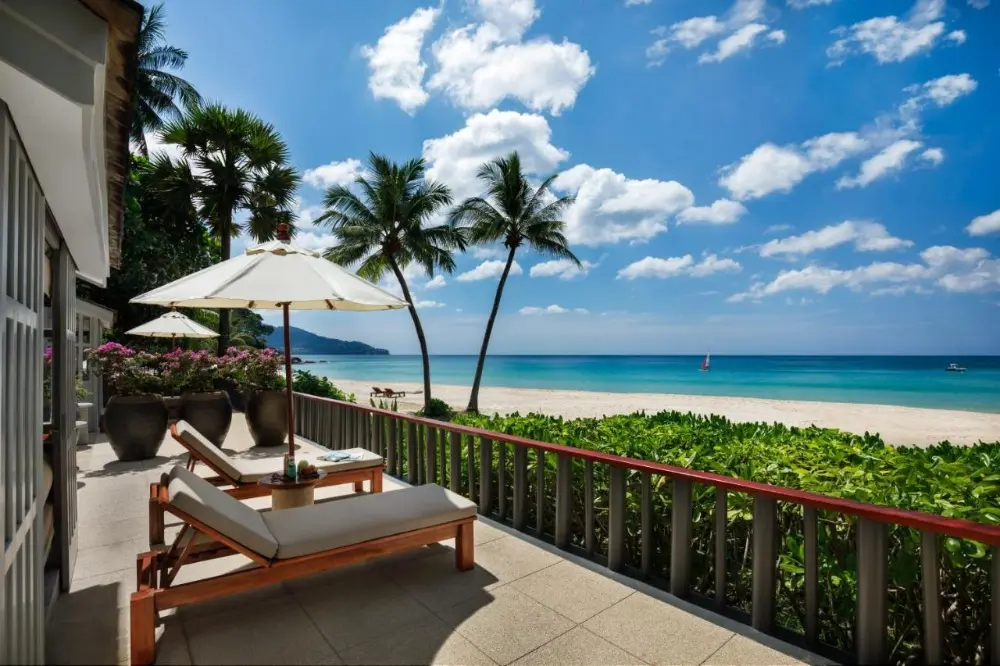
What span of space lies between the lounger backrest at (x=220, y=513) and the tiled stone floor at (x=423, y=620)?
0.43 meters

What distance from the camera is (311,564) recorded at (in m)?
2.60

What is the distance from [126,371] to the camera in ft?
22.1

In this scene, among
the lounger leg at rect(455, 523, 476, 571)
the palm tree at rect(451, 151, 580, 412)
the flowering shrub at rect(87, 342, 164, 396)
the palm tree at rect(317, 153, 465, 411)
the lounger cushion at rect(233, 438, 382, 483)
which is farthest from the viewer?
the palm tree at rect(451, 151, 580, 412)

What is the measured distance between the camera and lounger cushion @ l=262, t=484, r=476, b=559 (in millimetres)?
2635

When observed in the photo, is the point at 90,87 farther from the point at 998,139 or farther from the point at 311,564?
the point at 998,139

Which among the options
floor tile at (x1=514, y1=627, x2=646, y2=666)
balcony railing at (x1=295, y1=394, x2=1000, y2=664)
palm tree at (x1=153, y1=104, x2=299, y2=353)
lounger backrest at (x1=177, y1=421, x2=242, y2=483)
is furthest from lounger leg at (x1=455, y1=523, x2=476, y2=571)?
palm tree at (x1=153, y1=104, x2=299, y2=353)

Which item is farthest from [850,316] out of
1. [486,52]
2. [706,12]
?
[486,52]

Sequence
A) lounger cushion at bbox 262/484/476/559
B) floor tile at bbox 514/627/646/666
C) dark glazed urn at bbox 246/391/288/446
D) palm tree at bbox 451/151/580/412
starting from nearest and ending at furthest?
floor tile at bbox 514/627/646/666
lounger cushion at bbox 262/484/476/559
dark glazed urn at bbox 246/391/288/446
palm tree at bbox 451/151/580/412

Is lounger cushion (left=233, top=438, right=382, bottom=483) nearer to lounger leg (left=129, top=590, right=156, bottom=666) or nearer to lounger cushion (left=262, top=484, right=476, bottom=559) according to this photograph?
lounger cushion (left=262, top=484, right=476, bottom=559)

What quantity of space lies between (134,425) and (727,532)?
22.4 ft

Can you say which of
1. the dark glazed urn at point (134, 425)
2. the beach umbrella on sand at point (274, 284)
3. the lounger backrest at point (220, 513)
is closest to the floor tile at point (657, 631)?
the lounger backrest at point (220, 513)

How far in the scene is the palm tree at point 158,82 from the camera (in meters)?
18.4

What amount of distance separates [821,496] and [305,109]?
12151 mm

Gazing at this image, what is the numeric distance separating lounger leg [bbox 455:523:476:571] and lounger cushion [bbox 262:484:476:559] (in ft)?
0.33
